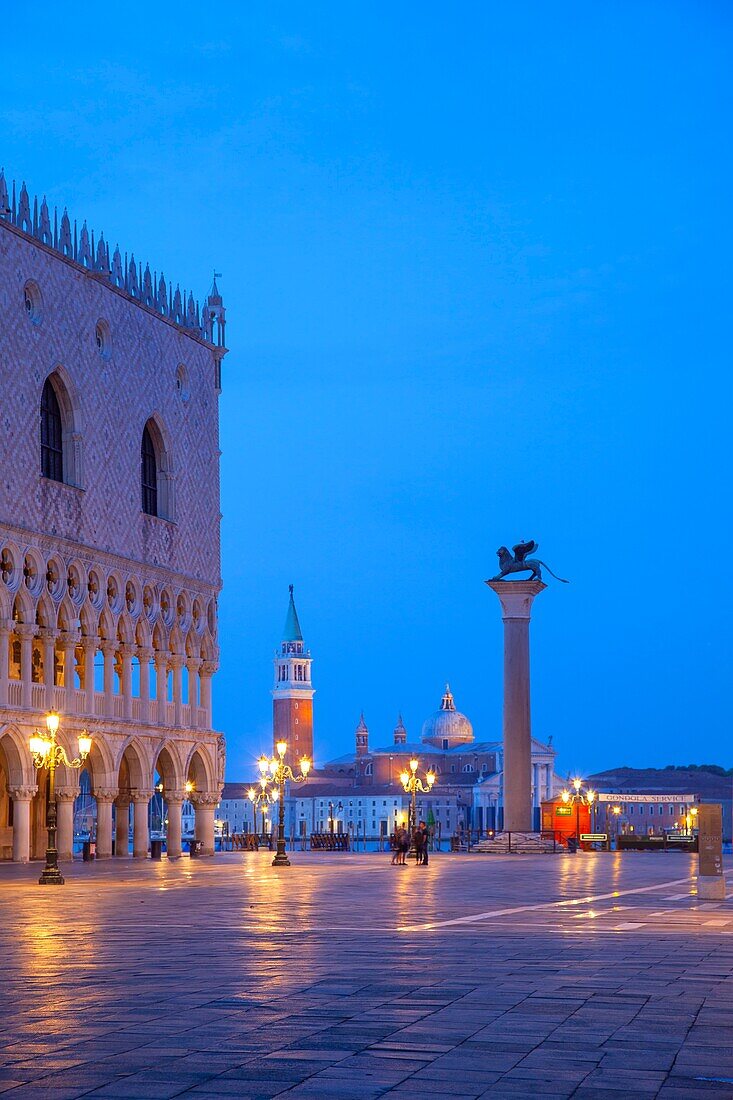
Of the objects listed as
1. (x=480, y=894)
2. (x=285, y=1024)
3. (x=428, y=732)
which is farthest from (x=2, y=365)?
(x=428, y=732)

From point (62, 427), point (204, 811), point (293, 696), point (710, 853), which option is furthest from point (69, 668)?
point (293, 696)

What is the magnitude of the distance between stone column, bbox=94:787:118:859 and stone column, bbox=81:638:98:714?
214cm

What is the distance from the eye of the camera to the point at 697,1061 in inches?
260

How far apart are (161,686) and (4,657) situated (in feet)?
27.9

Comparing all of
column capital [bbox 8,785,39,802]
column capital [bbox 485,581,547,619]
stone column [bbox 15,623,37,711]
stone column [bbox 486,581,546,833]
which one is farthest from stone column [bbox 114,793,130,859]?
column capital [bbox 485,581,547,619]

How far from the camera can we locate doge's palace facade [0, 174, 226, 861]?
35.8m

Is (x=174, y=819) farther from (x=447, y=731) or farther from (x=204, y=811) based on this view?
(x=447, y=731)

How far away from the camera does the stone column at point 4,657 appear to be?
3472 cm

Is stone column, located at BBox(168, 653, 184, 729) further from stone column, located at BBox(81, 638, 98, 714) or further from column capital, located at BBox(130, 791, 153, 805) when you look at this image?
stone column, located at BBox(81, 638, 98, 714)

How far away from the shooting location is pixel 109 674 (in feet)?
131

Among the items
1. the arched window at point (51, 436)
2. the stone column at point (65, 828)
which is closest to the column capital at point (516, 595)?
the arched window at point (51, 436)

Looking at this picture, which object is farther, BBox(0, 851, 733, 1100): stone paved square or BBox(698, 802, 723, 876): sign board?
BBox(698, 802, 723, 876): sign board

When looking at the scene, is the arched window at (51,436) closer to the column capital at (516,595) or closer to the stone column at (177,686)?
the stone column at (177,686)

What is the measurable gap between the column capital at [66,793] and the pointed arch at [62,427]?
7.04 metres
